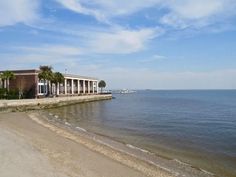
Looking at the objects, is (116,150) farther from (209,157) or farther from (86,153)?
(209,157)

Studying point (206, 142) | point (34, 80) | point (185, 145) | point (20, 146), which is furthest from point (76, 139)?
point (34, 80)

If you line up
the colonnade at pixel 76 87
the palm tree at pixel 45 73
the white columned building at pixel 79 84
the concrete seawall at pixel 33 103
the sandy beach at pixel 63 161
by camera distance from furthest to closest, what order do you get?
the white columned building at pixel 79 84 < the colonnade at pixel 76 87 < the palm tree at pixel 45 73 < the concrete seawall at pixel 33 103 < the sandy beach at pixel 63 161

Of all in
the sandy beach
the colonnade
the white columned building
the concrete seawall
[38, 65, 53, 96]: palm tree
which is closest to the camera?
the sandy beach

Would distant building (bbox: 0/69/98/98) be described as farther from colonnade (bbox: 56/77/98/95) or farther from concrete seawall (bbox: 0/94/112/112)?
concrete seawall (bbox: 0/94/112/112)

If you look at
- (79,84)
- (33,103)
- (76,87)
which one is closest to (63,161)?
(33,103)

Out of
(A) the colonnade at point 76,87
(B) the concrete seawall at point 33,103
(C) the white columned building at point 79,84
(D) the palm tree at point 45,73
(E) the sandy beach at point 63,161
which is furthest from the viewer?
(C) the white columned building at point 79,84

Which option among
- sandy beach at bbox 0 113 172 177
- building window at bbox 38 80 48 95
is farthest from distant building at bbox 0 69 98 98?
sandy beach at bbox 0 113 172 177

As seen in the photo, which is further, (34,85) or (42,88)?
(42,88)

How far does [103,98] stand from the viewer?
12138 centimetres

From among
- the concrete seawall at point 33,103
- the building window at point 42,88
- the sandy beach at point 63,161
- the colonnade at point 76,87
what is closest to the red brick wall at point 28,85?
the building window at point 42,88

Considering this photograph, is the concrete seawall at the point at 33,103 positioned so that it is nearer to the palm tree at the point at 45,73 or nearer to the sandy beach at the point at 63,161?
the palm tree at the point at 45,73

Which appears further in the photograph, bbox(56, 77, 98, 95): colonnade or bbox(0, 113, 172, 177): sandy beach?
bbox(56, 77, 98, 95): colonnade

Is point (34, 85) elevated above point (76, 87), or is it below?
above

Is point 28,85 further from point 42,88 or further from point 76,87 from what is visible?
point 76,87
